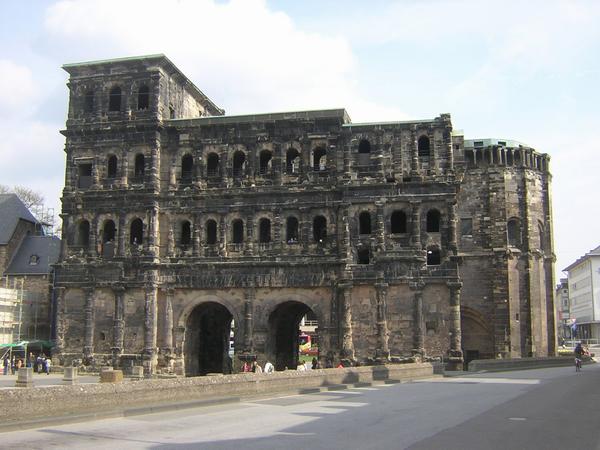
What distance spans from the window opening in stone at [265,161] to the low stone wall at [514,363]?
1687 cm

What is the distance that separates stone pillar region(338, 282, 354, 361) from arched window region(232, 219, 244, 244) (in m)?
7.04

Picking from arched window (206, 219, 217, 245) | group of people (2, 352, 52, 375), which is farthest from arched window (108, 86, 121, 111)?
group of people (2, 352, 52, 375)

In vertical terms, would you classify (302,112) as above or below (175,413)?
above

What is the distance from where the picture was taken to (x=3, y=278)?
5731 cm

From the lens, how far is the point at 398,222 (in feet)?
139

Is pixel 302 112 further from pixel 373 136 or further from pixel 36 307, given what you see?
pixel 36 307

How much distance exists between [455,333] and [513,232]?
1417cm

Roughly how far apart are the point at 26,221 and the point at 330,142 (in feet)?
104

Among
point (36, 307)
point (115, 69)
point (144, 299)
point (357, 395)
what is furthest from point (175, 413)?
point (36, 307)

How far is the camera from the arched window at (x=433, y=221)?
136 feet

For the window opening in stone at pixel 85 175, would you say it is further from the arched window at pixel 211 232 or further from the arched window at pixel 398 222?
the arched window at pixel 398 222

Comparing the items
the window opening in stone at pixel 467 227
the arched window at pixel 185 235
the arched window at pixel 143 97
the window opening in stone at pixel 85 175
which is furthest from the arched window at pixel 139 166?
the window opening in stone at pixel 467 227

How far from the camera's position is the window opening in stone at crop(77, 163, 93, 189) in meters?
44.9

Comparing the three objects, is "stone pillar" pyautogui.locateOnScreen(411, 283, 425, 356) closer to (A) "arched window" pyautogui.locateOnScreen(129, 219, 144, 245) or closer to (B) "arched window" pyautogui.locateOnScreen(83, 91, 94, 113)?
(A) "arched window" pyautogui.locateOnScreen(129, 219, 144, 245)
